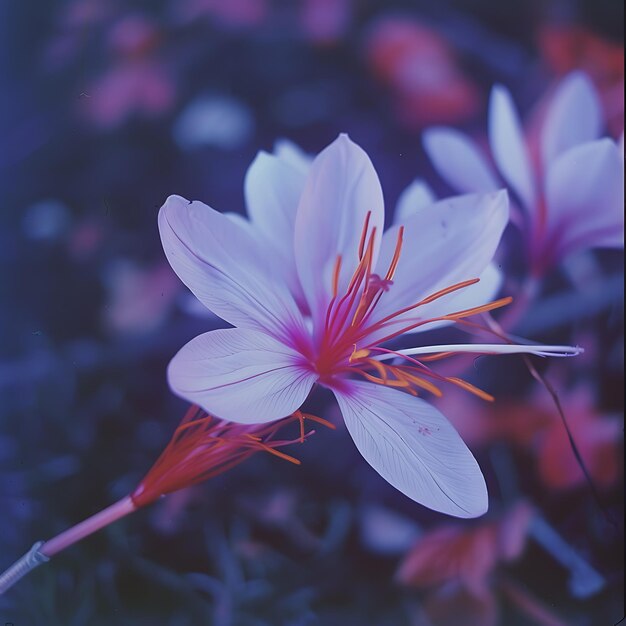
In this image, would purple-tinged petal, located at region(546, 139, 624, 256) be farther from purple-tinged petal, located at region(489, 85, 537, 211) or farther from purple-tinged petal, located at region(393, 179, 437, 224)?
purple-tinged petal, located at region(393, 179, 437, 224)

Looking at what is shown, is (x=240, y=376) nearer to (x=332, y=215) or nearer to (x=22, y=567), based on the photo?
(x=332, y=215)

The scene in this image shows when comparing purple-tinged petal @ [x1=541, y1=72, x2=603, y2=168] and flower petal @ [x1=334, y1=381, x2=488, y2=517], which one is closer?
flower petal @ [x1=334, y1=381, x2=488, y2=517]

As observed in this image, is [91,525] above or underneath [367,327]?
underneath

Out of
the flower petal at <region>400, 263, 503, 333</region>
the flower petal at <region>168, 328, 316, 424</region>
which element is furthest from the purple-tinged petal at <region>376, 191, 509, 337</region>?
the flower petal at <region>168, 328, 316, 424</region>

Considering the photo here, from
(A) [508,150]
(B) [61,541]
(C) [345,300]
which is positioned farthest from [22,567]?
(A) [508,150]

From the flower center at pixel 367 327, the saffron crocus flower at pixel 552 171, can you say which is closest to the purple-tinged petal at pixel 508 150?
the saffron crocus flower at pixel 552 171
